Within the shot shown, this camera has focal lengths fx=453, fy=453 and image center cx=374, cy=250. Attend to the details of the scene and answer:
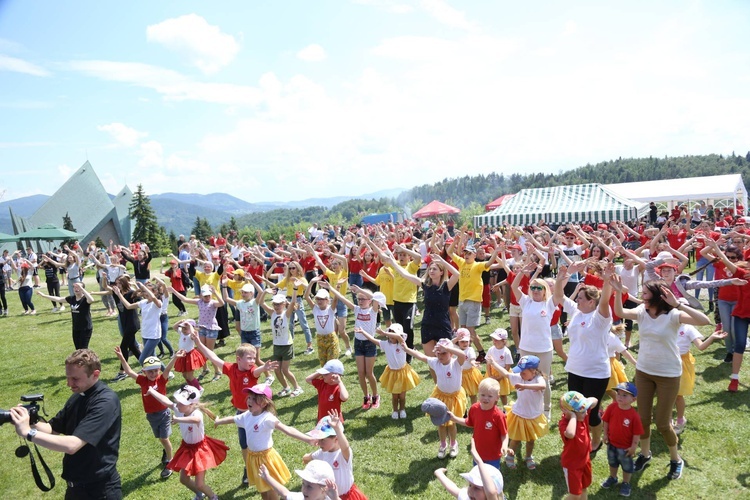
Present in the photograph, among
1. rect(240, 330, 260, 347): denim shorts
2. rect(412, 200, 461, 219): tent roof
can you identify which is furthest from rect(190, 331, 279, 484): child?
rect(412, 200, 461, 219): tent roof

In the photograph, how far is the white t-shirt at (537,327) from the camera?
5734 millimetres

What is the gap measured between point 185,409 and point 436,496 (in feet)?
9.11

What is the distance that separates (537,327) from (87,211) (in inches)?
2734

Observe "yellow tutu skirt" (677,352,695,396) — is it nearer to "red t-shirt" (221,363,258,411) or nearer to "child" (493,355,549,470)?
"child" (493,355,549,470)

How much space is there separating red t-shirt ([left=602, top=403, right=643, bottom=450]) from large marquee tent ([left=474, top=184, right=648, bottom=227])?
2511 cm

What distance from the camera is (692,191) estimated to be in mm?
33125

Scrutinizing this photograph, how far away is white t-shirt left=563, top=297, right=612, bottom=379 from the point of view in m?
4.87

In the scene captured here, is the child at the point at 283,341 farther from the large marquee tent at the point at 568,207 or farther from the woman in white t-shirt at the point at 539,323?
the large marquee tent at the point at 568,207

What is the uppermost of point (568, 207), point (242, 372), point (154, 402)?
point (568, 207)

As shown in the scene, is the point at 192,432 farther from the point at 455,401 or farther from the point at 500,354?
the point at 500,354

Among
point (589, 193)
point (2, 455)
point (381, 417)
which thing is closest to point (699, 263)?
point (381, 417)

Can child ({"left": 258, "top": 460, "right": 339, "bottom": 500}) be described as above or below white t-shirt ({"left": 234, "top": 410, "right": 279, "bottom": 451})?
above

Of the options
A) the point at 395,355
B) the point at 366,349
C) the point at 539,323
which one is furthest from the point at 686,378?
the point at 366,349

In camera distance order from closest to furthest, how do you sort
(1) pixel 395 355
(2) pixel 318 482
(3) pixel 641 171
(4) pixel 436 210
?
(2) pixel 318 482 → (1) pixel 395 355 → (4) pixel 436 210 → (3) pixel 641 171
